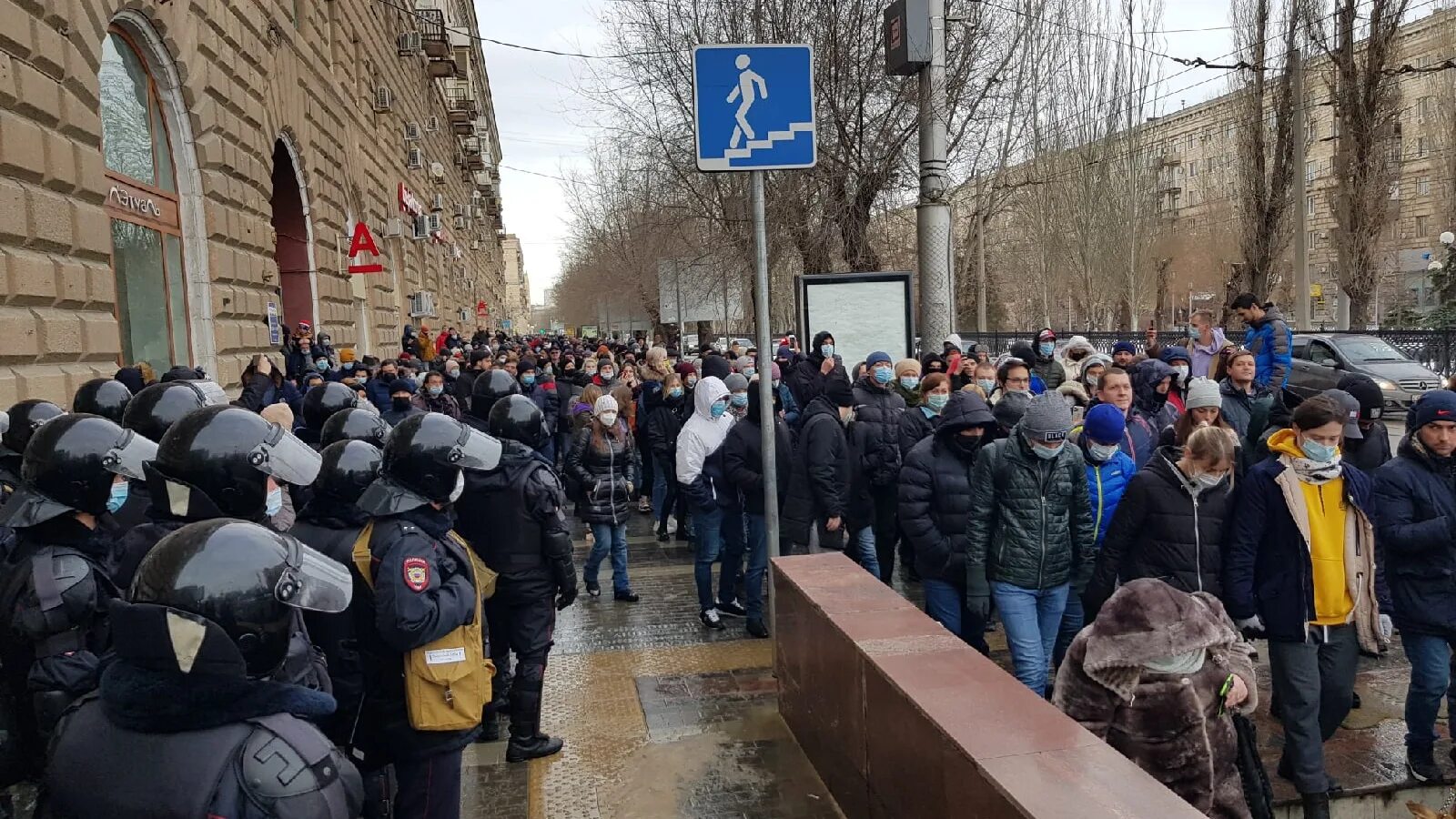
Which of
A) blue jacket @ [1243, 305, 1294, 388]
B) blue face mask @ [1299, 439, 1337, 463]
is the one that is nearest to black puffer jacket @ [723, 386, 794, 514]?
blue face mask @ [1299, 439, 1337, 463]

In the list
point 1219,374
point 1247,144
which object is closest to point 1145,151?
point 1247,144

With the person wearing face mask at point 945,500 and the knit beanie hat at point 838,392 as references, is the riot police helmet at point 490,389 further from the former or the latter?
the person wearing face mask at point 945,500

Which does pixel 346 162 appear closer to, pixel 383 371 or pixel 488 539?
pixel 383 371

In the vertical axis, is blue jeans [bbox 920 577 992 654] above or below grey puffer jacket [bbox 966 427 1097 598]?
below

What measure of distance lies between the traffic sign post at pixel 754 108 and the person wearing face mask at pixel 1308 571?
8.27ft

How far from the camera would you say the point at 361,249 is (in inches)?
715

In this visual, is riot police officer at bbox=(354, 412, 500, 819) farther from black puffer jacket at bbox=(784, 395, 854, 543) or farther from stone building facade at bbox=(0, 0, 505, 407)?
stone building facade at bbox=(0, 0, 505, 407)

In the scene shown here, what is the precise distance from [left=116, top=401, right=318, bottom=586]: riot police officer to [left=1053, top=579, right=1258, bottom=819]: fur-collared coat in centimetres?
271

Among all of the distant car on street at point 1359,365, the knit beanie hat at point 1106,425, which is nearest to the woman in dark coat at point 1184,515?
the knit beanie hat at point 1106,425

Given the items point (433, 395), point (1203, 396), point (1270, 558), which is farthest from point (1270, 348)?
point (433, 395)

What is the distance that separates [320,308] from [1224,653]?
17.3m

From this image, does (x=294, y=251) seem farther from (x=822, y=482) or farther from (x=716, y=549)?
(x=822, y=482)

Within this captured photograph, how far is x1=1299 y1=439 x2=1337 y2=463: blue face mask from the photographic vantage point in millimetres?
4125

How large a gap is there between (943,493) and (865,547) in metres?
1.60
